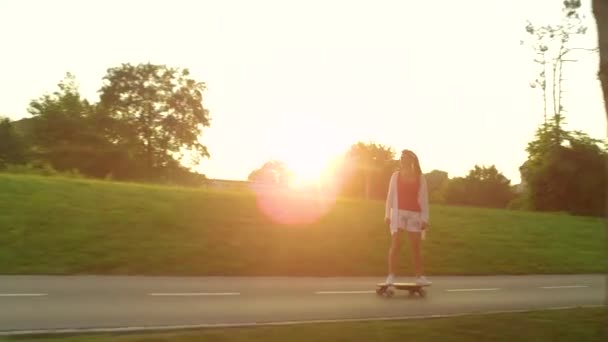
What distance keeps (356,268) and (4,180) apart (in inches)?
299

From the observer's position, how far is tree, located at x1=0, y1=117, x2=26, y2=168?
58.8m

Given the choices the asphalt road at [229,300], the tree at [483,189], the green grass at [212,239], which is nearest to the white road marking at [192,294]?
the asphalt road at [229,300]

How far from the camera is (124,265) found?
1423 cm

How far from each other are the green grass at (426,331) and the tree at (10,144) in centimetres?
5263

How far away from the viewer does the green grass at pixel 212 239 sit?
576 inches

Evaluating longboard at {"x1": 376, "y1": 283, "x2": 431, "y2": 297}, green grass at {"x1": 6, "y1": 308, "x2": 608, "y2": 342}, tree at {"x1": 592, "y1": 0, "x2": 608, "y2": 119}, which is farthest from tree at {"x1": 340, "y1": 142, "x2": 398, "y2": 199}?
tree at {"x1": 592, "y1": 0, "x2": 608, "y2": 119}

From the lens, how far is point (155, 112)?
7669cm

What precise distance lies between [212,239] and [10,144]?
153 feet

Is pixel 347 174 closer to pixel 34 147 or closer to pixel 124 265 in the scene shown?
pixel 34 147

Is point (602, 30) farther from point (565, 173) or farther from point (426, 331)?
point (565, 173)

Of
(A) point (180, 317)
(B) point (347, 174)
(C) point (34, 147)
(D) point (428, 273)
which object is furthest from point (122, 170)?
(A) point (180, 317)

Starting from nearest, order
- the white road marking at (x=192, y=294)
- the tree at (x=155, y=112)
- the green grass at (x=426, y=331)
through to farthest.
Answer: the green grass at (x=426, y=331) < the white road marking at (x=192, y=294) < the tree at (x=155, y=112)

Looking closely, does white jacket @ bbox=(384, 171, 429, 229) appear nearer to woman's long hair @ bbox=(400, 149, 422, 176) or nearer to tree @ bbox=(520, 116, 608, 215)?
woman's long hair @ bbox=(400, 149, 422, 176)

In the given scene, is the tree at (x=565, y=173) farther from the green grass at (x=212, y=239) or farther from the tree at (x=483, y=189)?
the green grass at (x=212, y=239)
